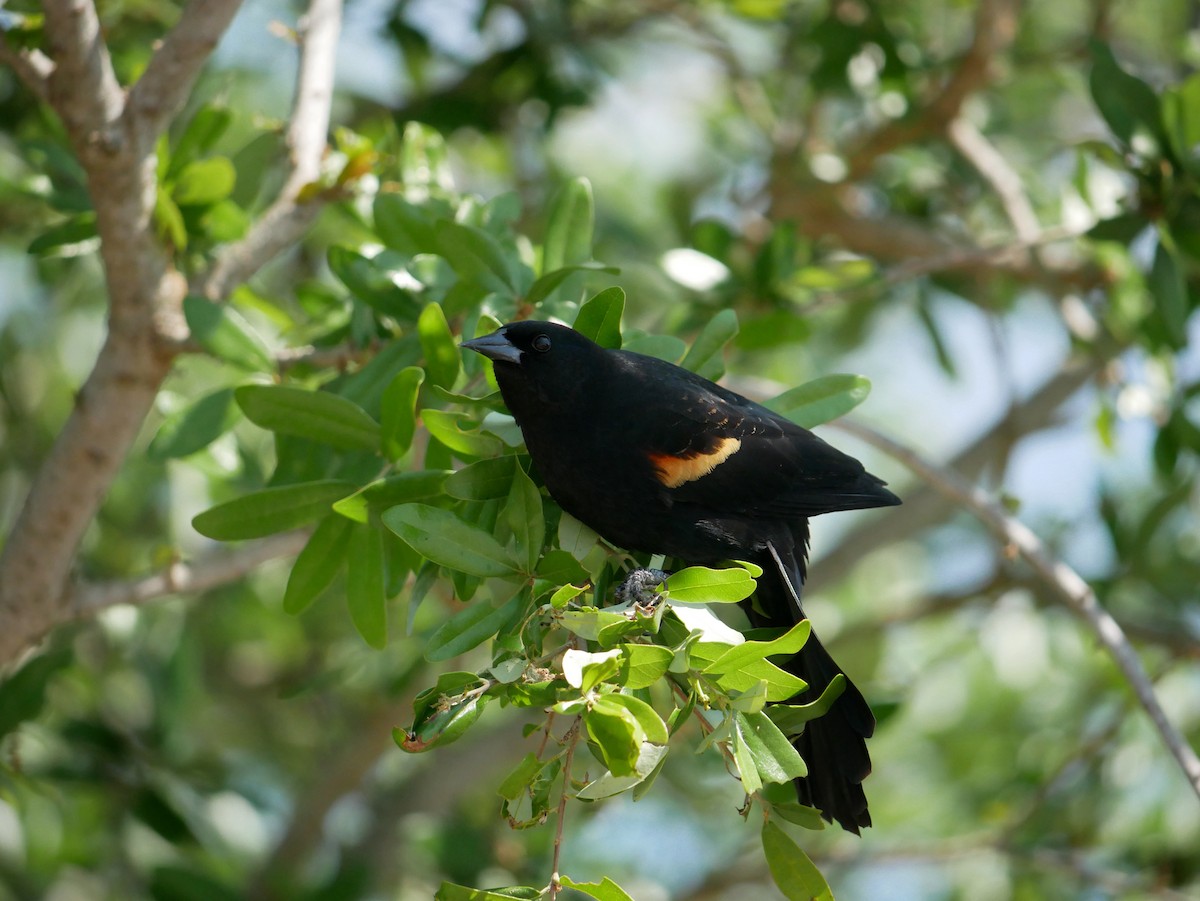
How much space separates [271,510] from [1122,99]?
240 centimetres

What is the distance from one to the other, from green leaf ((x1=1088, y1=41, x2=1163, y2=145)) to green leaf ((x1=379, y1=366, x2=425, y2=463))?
202 centimetres

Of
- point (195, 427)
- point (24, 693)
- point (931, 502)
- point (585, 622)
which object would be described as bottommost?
point (931, 502)

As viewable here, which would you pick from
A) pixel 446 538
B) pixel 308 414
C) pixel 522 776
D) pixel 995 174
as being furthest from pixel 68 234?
pixel 995 174

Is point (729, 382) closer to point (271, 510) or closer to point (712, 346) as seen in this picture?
point (712, 346)

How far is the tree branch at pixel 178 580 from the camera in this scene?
296 cm

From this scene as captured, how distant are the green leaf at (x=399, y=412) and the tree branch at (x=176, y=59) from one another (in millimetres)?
799

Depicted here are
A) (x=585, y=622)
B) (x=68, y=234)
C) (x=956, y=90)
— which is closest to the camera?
(x=585, y=622)

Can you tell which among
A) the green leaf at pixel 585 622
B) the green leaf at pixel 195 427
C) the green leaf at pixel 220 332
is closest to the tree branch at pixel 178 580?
the green leaf at pixel 195 427

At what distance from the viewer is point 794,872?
208 centimetres

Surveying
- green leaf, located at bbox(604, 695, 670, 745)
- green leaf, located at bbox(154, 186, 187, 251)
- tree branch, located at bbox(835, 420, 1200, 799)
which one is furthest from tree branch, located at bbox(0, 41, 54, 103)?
tree branch, located at bbox(835, 420, 1200, 799)

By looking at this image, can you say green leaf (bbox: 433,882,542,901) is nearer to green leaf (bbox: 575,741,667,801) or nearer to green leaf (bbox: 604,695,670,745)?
green leaf (bbox: 575,741,667,801)

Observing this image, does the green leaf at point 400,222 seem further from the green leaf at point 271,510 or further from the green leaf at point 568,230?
the green leaf at point 271,510

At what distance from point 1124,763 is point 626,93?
11.5 feet

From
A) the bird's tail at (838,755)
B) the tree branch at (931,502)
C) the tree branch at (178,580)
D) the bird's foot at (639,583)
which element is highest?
the bird's foot at (639,583)
